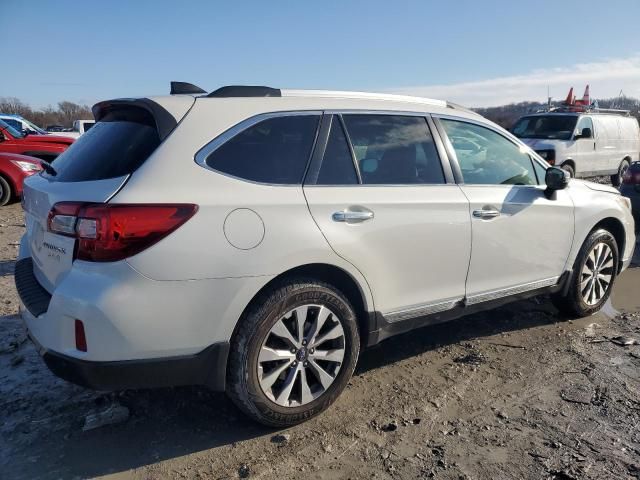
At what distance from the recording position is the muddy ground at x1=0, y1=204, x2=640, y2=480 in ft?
8.89

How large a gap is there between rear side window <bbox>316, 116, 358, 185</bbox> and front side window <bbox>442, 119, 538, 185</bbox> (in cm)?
90

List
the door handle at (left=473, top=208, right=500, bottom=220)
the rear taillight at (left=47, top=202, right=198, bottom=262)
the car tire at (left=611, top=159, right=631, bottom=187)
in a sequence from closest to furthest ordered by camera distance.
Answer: the rear taillight at (left=47, top=202, right=198, bottom=262), the door handle at (left=473, top=208, right=500, bottom=220), the car tire at (left=611, top=159, right=631, bottom=187)

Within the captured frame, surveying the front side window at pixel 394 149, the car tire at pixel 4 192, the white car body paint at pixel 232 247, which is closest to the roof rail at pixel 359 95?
the white car body paint at pixel 232 247

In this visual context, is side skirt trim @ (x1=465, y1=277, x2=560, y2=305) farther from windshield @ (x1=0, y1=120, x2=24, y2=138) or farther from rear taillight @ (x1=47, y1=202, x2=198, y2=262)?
windshield @ (x1=0, y1=120, x2=24, y2=138)

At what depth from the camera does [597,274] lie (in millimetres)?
4785

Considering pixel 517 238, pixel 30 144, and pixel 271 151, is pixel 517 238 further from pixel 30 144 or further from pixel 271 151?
pixel 30 144

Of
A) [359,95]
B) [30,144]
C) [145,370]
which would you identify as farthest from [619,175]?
[145,370]

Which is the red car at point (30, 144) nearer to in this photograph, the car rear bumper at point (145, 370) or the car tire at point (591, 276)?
the car rear bumper at point (145, 370)

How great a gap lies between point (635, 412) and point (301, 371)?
2.00 m

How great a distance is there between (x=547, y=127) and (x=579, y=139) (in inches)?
31.7

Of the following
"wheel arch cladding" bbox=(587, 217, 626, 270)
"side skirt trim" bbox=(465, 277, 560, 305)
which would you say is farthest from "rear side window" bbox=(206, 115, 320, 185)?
"wheel arch cladding" bbox=(587, 217, 626, 270)

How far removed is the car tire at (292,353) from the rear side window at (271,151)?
589mm

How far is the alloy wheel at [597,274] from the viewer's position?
15.4 feet

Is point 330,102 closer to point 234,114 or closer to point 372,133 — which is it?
point 372,133
